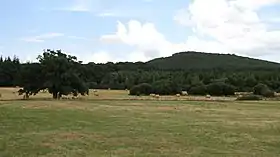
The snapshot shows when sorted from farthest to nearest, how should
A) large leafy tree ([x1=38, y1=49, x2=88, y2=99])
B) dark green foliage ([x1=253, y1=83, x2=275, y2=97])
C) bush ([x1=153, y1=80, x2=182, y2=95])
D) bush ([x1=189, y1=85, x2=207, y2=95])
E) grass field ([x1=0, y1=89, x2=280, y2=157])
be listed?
bush ([x1=189, y1=85, x2=207, y2=95]) → bush ([x1=153, y1=80, x2=182, y2=95]) → dark green foliage ([x1=253, y1=83, x2=275, y2=97]) → large leafy tree ([x1=38, y1=49, x2=88, y2=99]) → grass field ([x1=0, y1=89, x2=280, y2=157])

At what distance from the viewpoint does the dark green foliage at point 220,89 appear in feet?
312

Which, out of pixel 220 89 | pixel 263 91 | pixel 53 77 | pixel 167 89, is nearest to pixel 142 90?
pixel 167 89

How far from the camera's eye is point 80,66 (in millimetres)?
71562

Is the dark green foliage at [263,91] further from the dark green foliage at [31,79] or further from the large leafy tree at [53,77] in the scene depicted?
the dark green foliage at [31,79]

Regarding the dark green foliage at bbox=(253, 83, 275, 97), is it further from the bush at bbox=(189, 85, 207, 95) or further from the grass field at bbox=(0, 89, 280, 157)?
the grass field at bbox=(0, 89, 280, 157)

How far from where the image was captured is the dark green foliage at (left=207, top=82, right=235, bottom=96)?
95.1m

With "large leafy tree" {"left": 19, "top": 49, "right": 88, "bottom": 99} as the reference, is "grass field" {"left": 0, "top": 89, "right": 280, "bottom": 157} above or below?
below

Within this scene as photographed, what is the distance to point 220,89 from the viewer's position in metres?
96.2

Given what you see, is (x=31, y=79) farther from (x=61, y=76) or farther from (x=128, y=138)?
(x=128, y=138)

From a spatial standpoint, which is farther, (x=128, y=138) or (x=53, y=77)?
(x=53, y=77)

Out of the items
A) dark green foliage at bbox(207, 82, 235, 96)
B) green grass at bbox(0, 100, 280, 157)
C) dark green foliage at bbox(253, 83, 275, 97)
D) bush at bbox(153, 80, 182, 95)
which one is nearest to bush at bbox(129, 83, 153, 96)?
bush at bbox(153, 80, 182, 95)

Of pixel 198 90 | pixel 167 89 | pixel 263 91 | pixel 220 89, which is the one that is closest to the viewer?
pixel 263 91

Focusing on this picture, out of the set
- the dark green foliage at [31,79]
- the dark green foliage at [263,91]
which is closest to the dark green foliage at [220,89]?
the dark green foliage at [263,91]

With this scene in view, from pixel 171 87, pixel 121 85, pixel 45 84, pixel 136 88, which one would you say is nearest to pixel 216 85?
pixel 171 87
